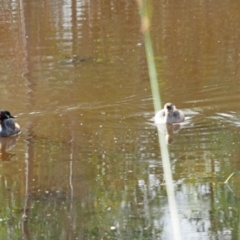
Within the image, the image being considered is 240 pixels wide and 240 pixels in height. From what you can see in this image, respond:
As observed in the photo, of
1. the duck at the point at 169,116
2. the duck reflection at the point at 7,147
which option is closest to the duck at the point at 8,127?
the duck reflection at the point at 7,147

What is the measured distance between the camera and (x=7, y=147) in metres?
11.9

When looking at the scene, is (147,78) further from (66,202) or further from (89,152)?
(66,202)

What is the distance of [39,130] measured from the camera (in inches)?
485

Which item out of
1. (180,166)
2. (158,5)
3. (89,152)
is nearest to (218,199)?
(180,166)

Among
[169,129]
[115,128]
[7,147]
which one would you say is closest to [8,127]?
[7,147]

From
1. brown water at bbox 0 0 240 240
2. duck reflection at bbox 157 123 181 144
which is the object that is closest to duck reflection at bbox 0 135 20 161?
brown water at bbox 0 0 240 240

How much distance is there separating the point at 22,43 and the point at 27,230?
11935mm

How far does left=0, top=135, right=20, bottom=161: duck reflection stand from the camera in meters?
11.3

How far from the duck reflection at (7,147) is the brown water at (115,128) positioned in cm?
2

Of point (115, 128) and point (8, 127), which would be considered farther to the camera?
point (8, 127)

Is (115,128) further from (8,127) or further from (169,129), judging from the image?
(8,127)

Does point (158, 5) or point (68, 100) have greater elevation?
point (158, 5)

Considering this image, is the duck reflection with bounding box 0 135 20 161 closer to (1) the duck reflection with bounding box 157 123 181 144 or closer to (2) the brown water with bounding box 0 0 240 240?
(2) the brown water with bounding box 0 0 240 240

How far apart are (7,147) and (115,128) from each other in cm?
152
